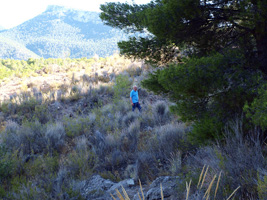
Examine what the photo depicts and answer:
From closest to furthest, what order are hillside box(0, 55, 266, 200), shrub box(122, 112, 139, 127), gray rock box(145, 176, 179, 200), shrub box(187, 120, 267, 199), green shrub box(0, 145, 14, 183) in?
1. shrub box(187, 120, 267, 199)
2. hillside box(0, 55, 266, 200)
3. gray rock box(145, 176, 179, 200)
4. green shrub box(0, 145, 14, 183)
5. shrub box(122, 112, 139, 127)

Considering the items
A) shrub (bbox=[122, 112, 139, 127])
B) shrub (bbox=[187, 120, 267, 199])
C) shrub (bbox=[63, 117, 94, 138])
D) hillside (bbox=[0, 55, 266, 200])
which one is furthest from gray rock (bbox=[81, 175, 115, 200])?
shrub (bbox=[122, 112, 139, 127])

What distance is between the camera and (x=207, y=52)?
13.7 ft

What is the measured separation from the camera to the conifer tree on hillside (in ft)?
11.4

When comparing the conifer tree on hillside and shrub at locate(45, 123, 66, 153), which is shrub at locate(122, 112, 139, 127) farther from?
the conifer tree on hillside

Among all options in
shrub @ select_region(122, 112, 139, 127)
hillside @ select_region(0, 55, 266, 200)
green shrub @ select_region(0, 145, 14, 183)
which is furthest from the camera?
shrub @ select_region(122, 112, 139, 127)

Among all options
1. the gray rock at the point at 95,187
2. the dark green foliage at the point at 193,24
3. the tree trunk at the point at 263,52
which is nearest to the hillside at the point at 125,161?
the gray rock at the point at 95,187

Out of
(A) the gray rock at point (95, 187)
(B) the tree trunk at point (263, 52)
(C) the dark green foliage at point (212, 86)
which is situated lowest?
(A) the gray rock at point (95, 187)

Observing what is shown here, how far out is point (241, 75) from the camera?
11.9ft

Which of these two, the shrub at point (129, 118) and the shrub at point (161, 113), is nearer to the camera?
the shrub at point (161, 113)

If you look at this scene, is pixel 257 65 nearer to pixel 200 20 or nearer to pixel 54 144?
pixel 200 20

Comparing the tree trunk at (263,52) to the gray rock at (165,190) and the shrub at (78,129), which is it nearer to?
the gray rock at (165,190)

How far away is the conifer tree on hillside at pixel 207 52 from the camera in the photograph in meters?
3.47

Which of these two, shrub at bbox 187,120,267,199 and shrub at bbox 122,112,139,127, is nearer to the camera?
shrub at bbox 187,120,267,199

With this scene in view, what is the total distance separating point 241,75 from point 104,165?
3.74 meters
